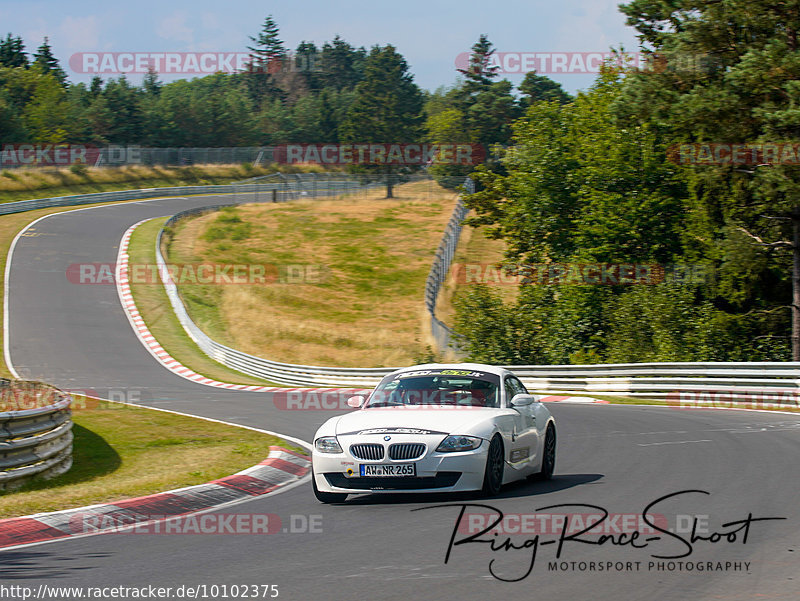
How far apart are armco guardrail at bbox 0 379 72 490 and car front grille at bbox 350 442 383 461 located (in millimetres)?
3836

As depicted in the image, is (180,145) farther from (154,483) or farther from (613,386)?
(154,483)

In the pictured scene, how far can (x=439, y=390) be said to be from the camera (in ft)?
33.9

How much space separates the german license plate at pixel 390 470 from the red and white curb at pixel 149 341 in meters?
17.2

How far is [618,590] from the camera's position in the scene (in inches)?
226

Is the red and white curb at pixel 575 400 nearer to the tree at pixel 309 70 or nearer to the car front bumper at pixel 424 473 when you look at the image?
the car front bumper at pixel 424 473

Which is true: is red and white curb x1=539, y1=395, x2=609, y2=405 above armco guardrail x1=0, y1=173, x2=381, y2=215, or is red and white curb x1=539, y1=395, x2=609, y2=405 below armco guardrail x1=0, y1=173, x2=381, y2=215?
below

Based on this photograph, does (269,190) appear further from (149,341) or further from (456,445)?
(456,445)

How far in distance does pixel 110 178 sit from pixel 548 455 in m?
79.3

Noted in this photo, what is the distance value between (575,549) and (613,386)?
19.0 meters

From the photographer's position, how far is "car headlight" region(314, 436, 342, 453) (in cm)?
923
